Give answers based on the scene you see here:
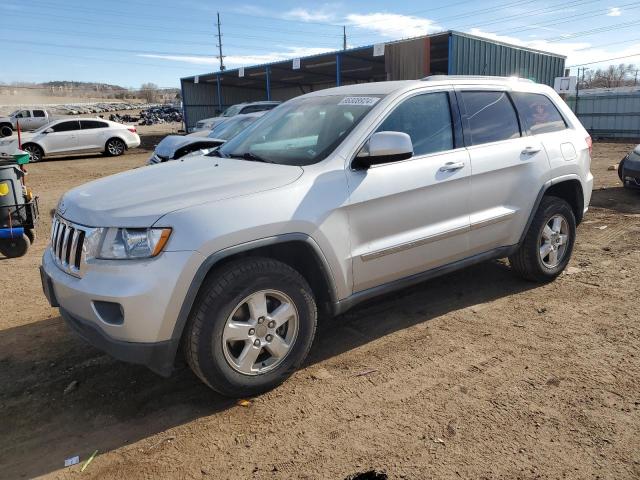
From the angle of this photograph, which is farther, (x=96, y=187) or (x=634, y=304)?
(x=634, y=304)

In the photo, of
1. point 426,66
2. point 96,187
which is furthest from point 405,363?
point 426,66

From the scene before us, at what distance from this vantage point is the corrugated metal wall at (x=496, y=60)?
17516 mm

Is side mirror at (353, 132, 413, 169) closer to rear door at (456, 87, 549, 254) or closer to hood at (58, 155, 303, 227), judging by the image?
hood at (58, 155, 303, 227)

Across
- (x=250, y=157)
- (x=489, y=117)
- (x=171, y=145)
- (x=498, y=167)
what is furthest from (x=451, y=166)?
(x=171, y=145)

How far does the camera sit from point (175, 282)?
8.70 feet

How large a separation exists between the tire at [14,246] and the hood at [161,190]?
3.26m

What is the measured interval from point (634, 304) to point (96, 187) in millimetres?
4312

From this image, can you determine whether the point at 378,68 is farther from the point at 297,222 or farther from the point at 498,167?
the point at 297,222

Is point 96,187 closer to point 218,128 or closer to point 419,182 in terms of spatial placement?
point 419,182

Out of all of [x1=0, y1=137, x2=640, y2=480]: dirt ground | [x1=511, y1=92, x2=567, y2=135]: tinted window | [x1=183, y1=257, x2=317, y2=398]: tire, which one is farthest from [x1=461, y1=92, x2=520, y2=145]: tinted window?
[x1=183, y1=257, x2=317, y2=398]: tire

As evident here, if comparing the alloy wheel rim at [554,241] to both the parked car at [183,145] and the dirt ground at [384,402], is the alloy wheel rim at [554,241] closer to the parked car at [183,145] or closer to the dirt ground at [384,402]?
the dirt ground at [384,402]

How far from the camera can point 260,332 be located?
3.01 metres

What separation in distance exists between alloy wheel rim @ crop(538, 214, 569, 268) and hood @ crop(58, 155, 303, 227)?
8.69ft

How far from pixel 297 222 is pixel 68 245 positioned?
1.35 metres
